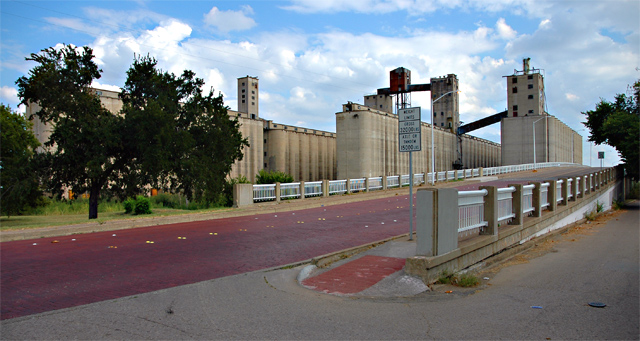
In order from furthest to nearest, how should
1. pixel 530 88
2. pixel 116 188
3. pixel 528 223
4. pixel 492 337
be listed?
1. pixel 530 88
2. pixel 116 188
3. pixel 528 223
4. pixel 492 337

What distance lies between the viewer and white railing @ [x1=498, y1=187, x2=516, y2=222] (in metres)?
10.6

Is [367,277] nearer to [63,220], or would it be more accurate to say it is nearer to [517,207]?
[517,207]

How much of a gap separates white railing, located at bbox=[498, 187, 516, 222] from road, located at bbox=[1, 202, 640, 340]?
2416mm

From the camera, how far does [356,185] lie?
31875 mm

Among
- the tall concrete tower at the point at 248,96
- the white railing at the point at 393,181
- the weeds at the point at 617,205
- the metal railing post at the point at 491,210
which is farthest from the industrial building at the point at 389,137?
the metal railing post at the point at 491,210

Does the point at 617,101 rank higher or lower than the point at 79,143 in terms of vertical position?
higher

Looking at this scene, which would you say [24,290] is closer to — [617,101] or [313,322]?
[313,322]

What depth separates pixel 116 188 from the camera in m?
25.8

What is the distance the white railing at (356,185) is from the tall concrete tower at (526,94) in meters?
62.6

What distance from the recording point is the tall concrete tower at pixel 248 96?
240ft

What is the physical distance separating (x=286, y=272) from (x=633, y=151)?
3419 centimetres

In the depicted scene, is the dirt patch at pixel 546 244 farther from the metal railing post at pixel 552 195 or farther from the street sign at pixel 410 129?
the street sign at pixel 410 129

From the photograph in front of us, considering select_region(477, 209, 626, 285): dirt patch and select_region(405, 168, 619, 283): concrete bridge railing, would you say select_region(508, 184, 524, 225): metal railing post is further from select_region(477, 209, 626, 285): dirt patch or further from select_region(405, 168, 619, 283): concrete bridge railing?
select_region(477, 209, 626, 285): dirt patch

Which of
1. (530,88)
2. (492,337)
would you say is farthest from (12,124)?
(530,88)
